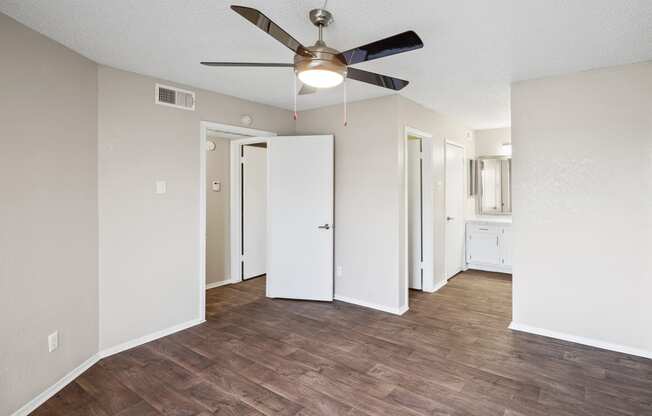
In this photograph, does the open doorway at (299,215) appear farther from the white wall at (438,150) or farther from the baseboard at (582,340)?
the baseboard at (582,340)

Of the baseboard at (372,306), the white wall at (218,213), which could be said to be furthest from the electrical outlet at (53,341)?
the baseboard at (372,306)

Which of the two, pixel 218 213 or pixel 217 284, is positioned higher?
pixel 218 213

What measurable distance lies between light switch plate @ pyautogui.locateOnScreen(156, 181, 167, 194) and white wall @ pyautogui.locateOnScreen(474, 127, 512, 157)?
5.12 m

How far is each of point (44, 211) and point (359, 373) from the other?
247 cm

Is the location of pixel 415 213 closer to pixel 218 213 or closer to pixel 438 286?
pixel 438 286

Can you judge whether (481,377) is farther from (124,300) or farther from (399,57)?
(124,300)

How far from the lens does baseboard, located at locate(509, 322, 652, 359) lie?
283 centimetres

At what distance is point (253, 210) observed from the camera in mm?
5250

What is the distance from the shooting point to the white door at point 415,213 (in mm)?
4652

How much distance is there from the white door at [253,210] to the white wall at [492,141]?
147 inches

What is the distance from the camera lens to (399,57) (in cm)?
269

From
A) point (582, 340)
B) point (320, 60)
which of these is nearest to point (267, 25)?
point (320, 60)

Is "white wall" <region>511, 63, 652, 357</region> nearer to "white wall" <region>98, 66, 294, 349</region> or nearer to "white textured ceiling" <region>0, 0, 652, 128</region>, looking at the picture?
"white textured ceiling" <region>0, 0, 652, 128</region>

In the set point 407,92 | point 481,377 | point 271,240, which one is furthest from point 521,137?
point 271,240
